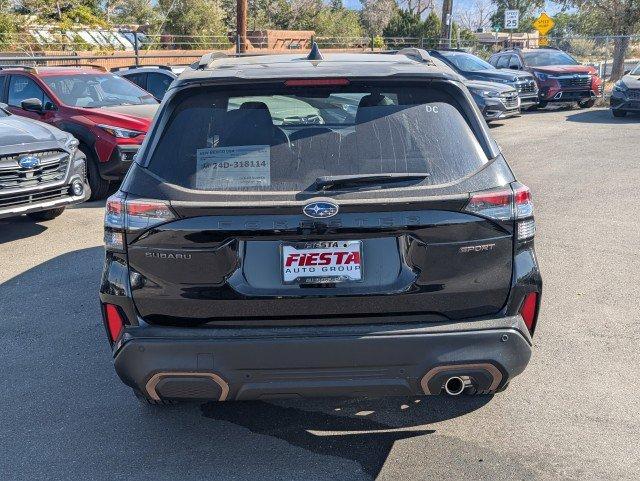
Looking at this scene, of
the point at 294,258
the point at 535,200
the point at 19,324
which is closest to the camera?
the point at 294,258

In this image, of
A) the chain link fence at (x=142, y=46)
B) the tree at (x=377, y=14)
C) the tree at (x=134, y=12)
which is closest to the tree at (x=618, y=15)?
the chain link fence at (x=142, y=46)

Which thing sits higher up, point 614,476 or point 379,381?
point 379,381

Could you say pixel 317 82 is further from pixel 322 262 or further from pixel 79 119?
pixel 79 119

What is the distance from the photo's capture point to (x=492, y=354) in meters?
3.27

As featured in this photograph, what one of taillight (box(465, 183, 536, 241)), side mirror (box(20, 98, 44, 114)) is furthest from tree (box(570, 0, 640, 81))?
taillight (box(465, 183, 536, 241))

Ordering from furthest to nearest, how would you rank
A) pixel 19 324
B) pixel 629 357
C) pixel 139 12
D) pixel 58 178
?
1. pixel 139 12
2. pixel 58 178
3. pixel 19 324
4. pixel 629 357

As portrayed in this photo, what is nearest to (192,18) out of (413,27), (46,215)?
(413,27)

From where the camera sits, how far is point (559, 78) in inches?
835

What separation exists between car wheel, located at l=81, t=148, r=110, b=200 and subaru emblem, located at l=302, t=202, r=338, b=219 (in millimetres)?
7463

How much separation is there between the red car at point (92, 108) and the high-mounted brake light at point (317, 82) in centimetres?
675

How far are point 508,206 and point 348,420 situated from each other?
1529mm

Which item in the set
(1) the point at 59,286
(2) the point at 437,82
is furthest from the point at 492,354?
(1) the point at 59,286

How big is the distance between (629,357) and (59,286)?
4.62 m

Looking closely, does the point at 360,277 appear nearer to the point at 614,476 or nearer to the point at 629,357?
the point at 614,476
